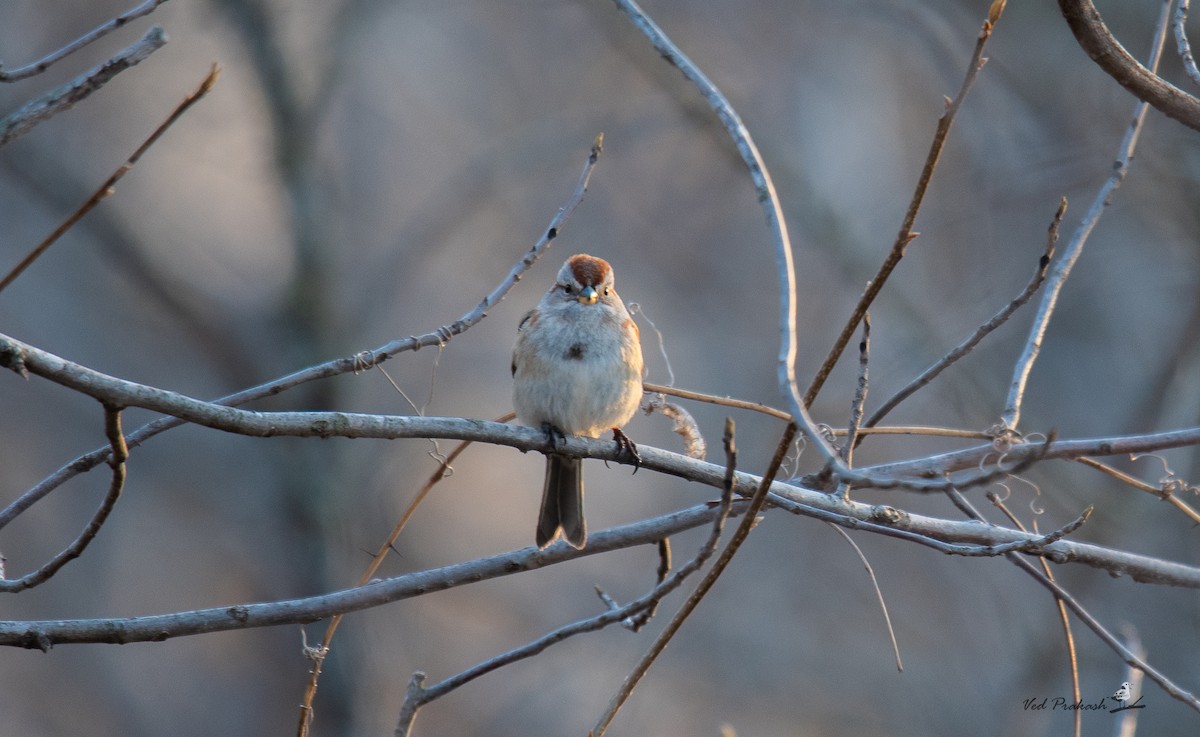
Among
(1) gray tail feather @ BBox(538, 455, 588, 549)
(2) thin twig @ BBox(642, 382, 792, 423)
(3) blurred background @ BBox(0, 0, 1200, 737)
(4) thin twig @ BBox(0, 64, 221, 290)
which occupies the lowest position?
(4) thin twig @ BBox(0, 64, 221, 290)

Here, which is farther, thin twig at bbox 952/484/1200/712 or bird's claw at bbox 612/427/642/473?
bird's claw at bbox 612/427/642/473

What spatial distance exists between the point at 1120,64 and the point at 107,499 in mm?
1867

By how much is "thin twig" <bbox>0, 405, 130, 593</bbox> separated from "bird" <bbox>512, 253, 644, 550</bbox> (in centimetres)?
173

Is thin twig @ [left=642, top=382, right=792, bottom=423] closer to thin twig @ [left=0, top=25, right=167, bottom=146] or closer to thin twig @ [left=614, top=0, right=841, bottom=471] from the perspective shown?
thin twig @ [left=614, top=0, right=841, bottom=471]

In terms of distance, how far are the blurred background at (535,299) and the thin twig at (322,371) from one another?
5.00 metres

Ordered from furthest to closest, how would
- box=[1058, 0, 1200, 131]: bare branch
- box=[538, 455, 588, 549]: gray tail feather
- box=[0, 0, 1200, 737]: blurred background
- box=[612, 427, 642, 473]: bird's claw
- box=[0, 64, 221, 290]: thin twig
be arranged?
box=[0, 0, 1200, 737]: blurred background → box=[538, 455, 588, 549]: gray tail feather → box=[612, 427, 642, 473]: bird's claw → box=[1058, 0, 1200, 131]: bare branch → box=[0, 64, 221, 290]: thin twig

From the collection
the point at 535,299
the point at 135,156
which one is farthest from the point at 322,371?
the point at 535,299

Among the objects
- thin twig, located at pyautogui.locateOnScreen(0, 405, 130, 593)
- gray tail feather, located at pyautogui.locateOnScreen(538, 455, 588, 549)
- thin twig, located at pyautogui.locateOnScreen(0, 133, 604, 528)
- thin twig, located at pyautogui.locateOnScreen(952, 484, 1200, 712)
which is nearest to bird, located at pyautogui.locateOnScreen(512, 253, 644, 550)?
gray tail feather, located at pyautogui.locateOnScreen(538, 455, 588, 549)

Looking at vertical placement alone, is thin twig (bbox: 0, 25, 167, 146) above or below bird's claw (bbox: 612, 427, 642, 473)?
below

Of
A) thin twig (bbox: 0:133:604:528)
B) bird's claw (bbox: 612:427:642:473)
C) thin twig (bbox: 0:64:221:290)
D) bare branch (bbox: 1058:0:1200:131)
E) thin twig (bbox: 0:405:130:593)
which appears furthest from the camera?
bird's claw (bbox: 612:427:642:473)

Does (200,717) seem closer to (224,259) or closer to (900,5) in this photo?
(224,259)

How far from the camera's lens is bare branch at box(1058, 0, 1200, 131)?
5.83ft

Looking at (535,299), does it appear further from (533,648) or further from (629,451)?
(533,648)

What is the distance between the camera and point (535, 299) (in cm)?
939
